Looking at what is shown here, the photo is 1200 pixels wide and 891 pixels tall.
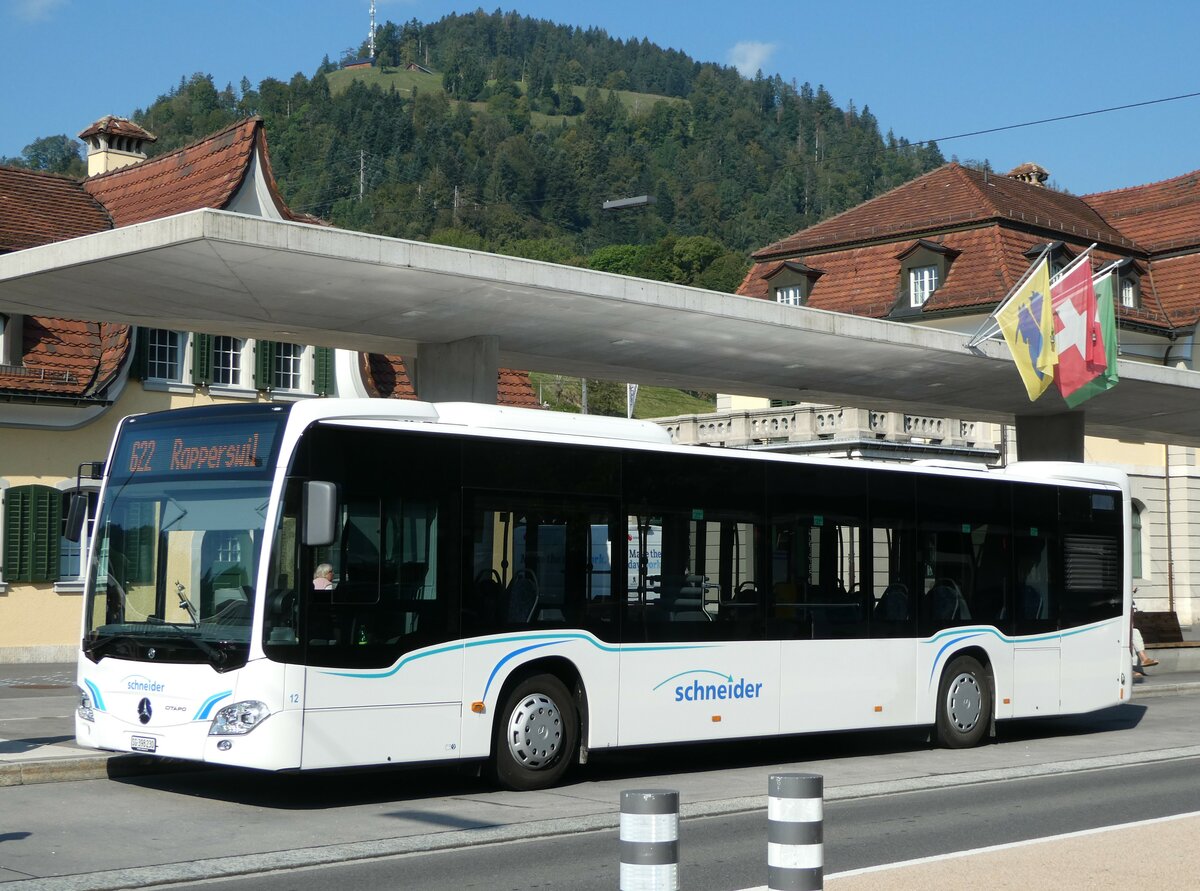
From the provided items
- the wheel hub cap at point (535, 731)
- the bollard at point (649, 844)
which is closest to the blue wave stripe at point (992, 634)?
the wheel hub cap at point (535, 731)

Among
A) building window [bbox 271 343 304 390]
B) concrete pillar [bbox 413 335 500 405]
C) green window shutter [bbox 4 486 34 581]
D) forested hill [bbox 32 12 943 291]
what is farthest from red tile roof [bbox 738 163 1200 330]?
forested hill [bbox 32 12 943 291]

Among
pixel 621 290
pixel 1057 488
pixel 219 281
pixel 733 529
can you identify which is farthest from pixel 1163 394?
pixel 219 281

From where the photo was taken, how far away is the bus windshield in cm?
1167

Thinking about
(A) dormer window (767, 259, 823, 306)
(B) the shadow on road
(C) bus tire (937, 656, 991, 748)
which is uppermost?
(A) dormer window (767, 259, 823, 306)

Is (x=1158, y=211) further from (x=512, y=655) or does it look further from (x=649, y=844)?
(x=649, y=844)

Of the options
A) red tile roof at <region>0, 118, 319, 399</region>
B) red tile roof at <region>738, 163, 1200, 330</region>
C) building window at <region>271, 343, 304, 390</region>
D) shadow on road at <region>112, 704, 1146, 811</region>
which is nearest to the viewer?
shadow on road at <region>112, 704, 1146, 811</region>

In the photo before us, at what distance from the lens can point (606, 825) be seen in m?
11.4

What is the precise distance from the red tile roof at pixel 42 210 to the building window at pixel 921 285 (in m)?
25.5

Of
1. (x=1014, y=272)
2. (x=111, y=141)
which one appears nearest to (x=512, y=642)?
(x=111, y=141)

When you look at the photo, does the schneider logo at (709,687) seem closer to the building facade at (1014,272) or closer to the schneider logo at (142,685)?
the schneider logo at (142,685)

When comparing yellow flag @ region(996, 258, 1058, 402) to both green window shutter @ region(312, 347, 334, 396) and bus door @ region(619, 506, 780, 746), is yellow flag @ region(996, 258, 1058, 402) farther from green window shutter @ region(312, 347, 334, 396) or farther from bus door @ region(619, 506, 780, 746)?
green window shutter @ region(312, 347, 334, 396)

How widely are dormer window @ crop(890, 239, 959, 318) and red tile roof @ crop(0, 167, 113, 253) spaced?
25254 millimetres

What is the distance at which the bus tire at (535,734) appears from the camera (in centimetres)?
1302

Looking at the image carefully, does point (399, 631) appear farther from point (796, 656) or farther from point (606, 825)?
point (796, 656)
